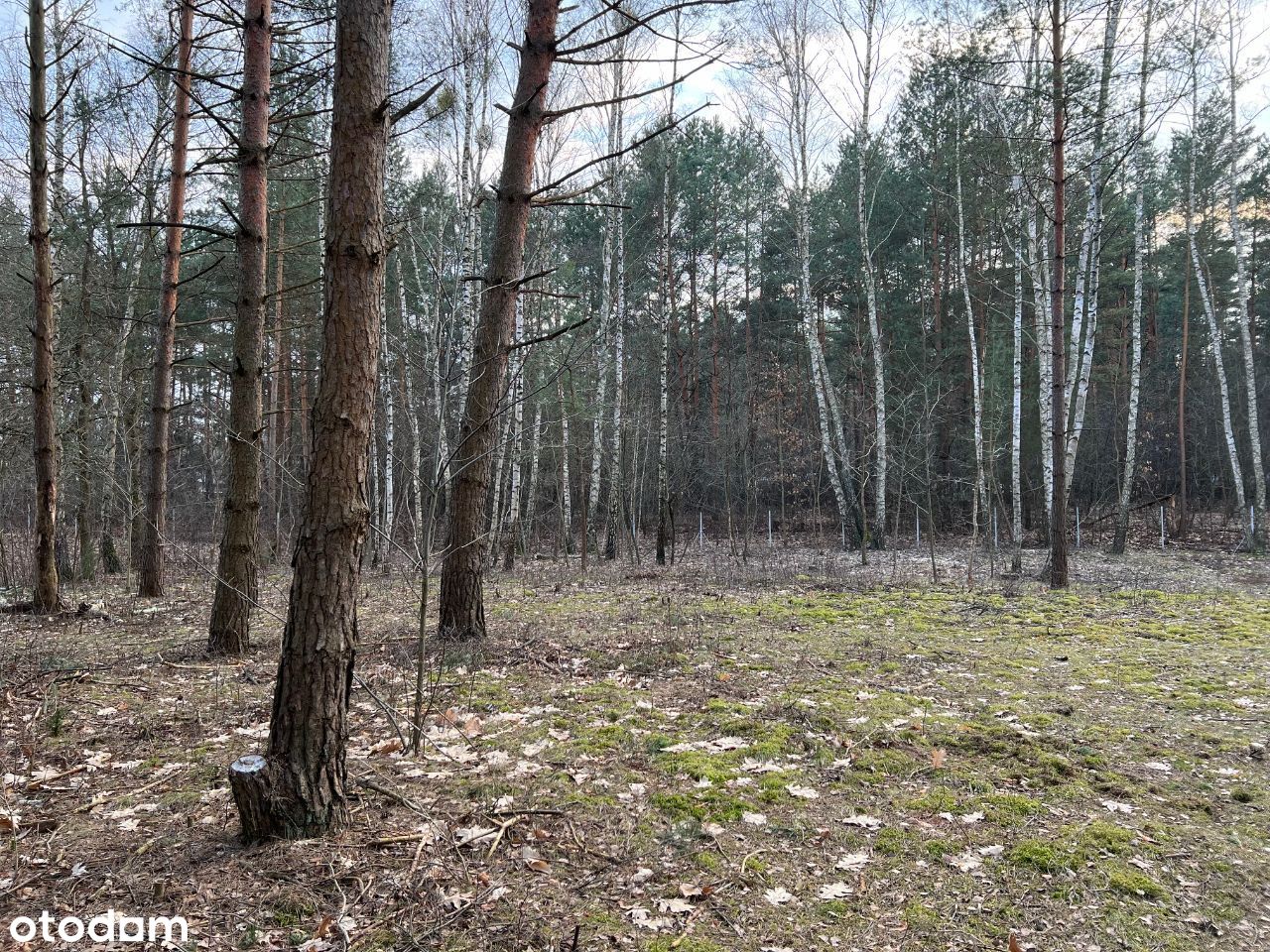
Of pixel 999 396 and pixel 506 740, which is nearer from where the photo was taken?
pixel 506 740

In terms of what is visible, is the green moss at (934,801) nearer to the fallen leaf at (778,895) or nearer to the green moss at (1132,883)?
the green moss at (1132,883)

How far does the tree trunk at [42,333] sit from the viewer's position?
679 cm

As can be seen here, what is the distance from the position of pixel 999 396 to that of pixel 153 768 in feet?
70.6

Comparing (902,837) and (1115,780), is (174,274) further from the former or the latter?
(1115,780)

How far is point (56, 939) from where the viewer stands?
6.82 ft

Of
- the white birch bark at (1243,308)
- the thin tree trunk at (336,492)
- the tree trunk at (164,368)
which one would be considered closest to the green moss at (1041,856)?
the thin tree trunk at (336,492)

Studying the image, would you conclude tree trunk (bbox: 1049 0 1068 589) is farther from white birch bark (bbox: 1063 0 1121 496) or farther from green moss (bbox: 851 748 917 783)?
green moss (bbox: 851 748 917 783)

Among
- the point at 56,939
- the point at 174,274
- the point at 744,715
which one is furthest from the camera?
the point at 174,274

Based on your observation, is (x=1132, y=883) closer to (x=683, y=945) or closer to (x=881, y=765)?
(x=881, y=765)

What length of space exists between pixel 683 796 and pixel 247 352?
15.6 feet

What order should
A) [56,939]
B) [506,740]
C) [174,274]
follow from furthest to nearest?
[174,274] → [506,740] → [56,939]

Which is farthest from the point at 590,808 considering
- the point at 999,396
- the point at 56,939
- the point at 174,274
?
the point at 999,396

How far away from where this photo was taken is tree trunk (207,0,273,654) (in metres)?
5.61

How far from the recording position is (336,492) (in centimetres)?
265
